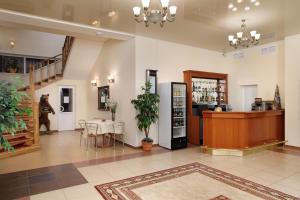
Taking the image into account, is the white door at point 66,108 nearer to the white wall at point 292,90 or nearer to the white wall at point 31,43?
the white wall at point 31,43

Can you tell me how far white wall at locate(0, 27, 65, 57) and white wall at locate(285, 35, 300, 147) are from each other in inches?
380

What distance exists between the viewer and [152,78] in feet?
20.8

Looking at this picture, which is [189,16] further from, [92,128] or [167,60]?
[92,128]

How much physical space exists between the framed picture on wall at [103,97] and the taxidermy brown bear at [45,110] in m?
2.14

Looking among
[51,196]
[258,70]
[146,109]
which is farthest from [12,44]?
[258,70]

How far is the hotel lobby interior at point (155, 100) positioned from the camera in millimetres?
3521

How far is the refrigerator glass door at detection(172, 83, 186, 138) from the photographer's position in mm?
6125

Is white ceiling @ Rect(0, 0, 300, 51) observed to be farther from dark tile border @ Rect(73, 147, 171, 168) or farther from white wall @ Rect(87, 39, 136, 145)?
dark tile border @ Rect(73, 147, 171, 168)

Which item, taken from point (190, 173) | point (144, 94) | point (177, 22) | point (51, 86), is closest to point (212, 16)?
point (177, 22)

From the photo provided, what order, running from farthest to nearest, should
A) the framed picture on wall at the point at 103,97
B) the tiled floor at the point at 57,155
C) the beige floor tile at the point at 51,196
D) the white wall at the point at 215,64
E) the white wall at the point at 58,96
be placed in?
1. the white wall at the point at 58,96
2. the framed picture on wall at the point at 103,97
3. the white wall at the point at 215,64
4. the tiled floor at the point at 57,155
5. the beige floor tile at the point at 51,196

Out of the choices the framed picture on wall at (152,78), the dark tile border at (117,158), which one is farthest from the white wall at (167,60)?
the dark tile border at (117,158)

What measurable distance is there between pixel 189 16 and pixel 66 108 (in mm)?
7364

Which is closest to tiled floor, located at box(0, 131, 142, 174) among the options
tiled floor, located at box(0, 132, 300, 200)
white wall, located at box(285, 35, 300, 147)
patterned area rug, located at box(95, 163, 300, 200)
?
tiled floor, located at box(0, 132, 300, 200)

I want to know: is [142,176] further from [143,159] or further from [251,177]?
[251,177]
